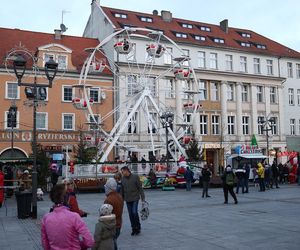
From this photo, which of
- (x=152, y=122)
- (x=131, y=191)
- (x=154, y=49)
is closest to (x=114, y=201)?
(x=131, y=191)

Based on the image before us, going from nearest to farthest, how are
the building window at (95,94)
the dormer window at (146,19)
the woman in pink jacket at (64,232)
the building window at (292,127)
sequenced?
1. the woman in pink jacket at (64,232)
2. the building window at (95,94)
3. the dormer window at (146,19)
4. the building window at (292,127)

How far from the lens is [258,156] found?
36500 millimetres

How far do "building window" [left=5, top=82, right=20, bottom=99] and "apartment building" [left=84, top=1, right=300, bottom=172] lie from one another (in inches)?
435

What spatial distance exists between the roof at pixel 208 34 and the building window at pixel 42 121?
12.9m

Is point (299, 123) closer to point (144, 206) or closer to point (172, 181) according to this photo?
point (172, 181)

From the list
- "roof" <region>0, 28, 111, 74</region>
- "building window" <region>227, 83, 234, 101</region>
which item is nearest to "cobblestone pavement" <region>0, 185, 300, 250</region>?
"roof" <region>0, 28, 111, 74</region>

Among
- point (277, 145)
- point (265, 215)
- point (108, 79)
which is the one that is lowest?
point (265, 215)

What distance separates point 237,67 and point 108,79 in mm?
16974

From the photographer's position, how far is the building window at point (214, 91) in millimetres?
49844

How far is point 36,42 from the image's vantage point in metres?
45.0

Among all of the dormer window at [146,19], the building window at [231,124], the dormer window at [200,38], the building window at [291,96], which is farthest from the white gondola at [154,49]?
the building window at [291,96]

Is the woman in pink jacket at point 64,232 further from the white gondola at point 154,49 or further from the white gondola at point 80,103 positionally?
the white gondola at point 154,49

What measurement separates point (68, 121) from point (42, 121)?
101 inches

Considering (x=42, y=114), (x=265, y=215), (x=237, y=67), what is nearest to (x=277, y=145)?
(x=237, y=67)
